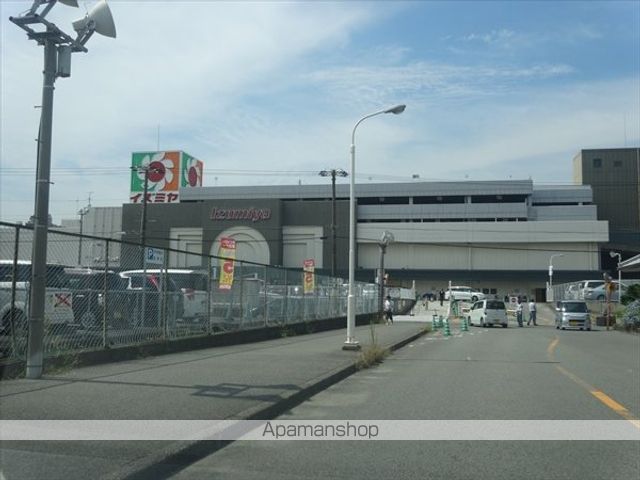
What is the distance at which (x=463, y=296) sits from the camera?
63.8 metres

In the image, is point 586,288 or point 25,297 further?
point 586,288

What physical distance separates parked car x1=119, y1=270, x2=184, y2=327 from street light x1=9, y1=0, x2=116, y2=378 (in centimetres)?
365

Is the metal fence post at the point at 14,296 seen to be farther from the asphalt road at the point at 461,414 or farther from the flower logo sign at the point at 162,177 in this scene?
the flower logo sign at the point at 162,177

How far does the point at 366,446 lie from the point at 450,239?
78.0 meters

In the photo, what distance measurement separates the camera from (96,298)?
11.8 meters

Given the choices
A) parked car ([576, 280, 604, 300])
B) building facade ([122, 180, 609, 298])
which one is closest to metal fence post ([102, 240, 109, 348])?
parked car ([576, 280, 604, 300])

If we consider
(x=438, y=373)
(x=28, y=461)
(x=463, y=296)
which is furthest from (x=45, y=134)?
(x=463, y=296)

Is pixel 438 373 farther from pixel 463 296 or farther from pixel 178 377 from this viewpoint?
pixel 463 296

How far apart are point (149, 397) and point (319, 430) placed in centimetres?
237

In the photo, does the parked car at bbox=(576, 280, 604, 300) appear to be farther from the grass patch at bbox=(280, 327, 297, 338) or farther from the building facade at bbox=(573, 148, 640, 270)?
the building facade at bbox=(573, 148, 640, 270)

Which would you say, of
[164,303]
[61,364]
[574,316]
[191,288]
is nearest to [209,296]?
[191,288]

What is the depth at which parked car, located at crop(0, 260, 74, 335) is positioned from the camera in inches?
391

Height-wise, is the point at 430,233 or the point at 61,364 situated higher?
the point at 430,233

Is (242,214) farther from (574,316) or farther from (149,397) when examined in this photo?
(149,397)
